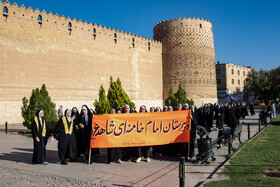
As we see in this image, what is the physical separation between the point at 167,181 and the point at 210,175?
857 millimetres

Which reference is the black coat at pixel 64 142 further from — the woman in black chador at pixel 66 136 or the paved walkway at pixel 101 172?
the paved walkway at pixel 101 172

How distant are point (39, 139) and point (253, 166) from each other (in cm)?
490

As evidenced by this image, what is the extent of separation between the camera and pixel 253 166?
5.40m

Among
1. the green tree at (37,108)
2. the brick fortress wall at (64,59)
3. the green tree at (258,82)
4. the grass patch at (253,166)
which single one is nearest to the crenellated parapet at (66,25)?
the brick fortress wall at (64,59)

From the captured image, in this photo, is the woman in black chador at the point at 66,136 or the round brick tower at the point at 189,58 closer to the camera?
the woman in black chador at the point at 66,136

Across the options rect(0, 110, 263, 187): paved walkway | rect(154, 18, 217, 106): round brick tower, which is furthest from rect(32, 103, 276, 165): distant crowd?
rect(154, 18, 217, 106): round brick tower

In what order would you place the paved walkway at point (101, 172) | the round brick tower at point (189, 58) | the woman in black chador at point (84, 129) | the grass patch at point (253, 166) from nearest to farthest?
the grass patch at point (253, 166) → the paved walkway at point (101, 172) → the woman in black chador at point (84, 129) → the round brick tower at point (189, 58)

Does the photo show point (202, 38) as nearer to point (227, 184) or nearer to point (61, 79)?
point (61, 79)

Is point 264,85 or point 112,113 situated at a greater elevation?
point 264,85

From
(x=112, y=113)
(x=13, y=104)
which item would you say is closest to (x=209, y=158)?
(x=112, y=113)

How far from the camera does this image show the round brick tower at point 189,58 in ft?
91.6

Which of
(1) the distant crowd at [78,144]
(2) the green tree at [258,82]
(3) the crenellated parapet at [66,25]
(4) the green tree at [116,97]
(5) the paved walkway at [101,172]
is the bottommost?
(5) the paved walkway at [101,172]

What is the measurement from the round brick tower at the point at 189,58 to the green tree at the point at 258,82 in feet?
56.2

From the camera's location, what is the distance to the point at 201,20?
1131 inches
